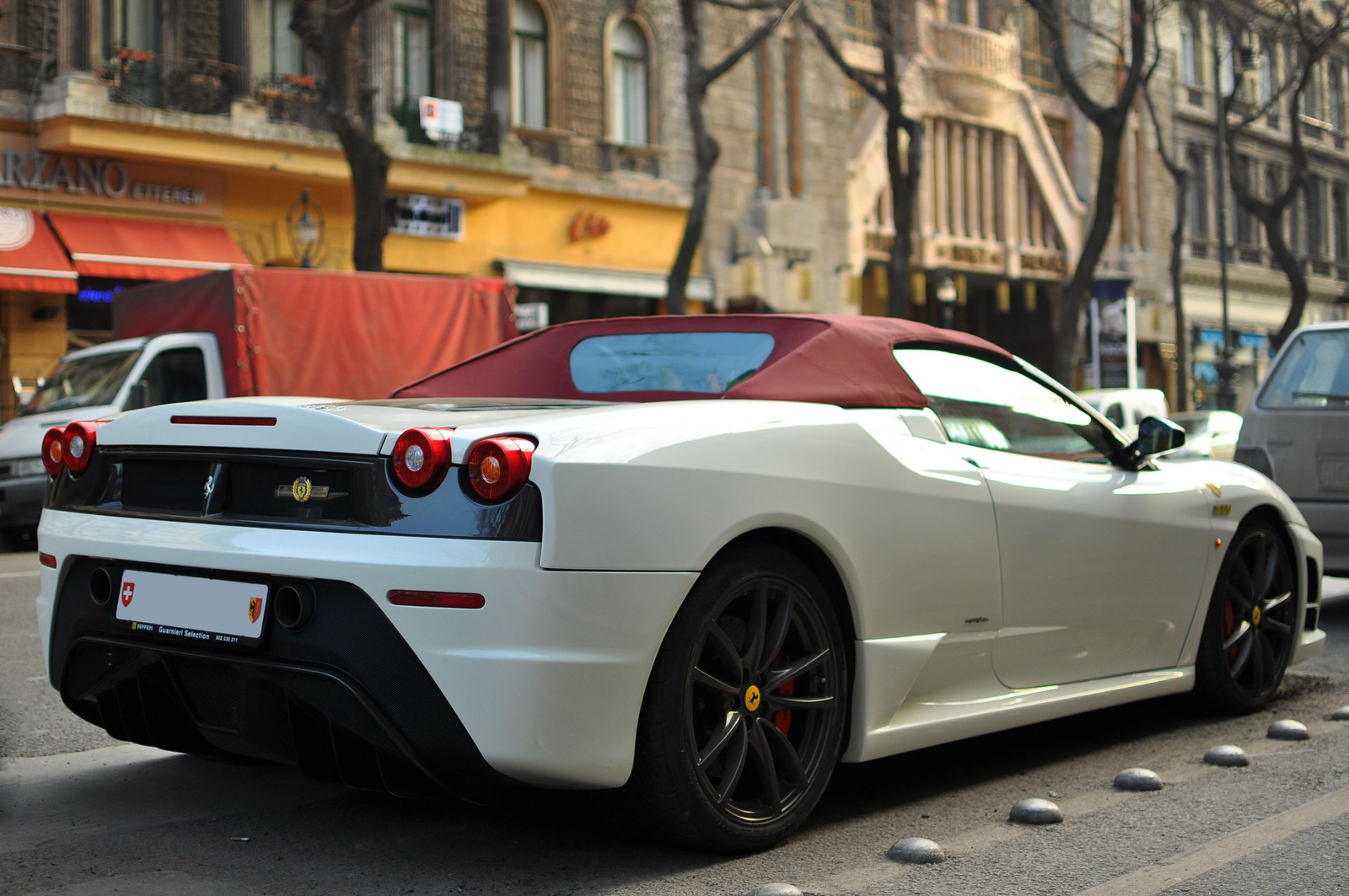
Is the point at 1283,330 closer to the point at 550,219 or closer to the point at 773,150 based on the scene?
the point at 773,150

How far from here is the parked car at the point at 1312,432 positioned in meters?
8.14

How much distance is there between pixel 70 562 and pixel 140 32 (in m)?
18.2

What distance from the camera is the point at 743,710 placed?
11.6ft

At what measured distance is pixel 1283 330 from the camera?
3047 cm

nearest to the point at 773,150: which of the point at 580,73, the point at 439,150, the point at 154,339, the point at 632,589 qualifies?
the point at 580,73

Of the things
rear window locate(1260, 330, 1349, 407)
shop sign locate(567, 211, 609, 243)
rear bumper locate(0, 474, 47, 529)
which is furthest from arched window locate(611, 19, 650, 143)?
rear window locate(1260, 330, 1349, 407)

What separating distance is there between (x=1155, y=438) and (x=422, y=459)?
2809mm

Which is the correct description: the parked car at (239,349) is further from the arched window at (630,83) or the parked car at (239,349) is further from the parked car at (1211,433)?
the arched window at (630,83)

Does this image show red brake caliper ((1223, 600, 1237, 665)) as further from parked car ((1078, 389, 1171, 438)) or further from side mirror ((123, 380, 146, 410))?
parked car ((1078, 389, 1171, 438))

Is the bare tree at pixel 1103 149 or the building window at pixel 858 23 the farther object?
the building window at pixel 858 23

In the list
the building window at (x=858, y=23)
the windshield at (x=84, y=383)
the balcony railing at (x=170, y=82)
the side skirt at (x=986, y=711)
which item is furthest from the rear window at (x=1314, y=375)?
the building window at (x=858, y=23)

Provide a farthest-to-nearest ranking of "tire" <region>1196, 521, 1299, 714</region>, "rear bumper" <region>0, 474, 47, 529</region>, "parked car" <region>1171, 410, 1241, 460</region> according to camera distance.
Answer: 1. "parked car" <region>1171, 410, 1241, 460</region>
2. "rear bumper" <region>0, 474, 47, 529</region>
3. "tire" <region>1196, 521, 1299, 714</region>

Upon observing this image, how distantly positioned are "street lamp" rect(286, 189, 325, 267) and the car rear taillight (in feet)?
59.0

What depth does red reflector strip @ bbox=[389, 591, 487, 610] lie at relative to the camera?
308 cm
